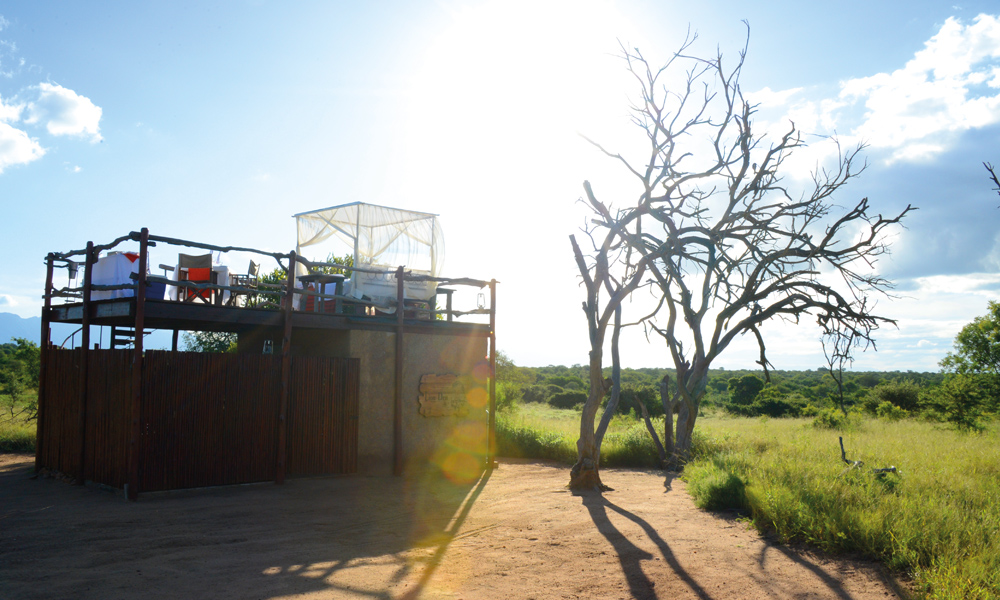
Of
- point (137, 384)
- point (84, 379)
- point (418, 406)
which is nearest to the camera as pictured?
point (137, 384)

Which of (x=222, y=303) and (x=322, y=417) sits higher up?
(x=222, y=303)

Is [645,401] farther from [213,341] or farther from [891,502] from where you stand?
[891,502]

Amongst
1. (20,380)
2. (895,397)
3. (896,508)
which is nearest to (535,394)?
(895,397)

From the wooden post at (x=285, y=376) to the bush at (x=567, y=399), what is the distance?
24.6m

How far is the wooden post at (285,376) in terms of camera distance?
9203 millimetres

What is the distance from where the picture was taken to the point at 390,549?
20.3ft

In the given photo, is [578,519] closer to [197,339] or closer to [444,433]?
[444,433]

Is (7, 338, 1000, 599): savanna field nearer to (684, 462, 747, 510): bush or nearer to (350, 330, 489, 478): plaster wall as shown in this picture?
(684, 462, 747, 510): bush

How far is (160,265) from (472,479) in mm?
6414

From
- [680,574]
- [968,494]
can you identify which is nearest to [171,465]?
[680,574]

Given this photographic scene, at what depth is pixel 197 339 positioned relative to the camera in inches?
776

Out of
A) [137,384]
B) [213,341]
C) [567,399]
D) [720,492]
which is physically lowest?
[567,399]

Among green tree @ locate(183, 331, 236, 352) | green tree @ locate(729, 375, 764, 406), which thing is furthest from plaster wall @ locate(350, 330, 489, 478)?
green tree @ locate(729, 375, 764, 406)

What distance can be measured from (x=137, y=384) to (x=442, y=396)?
195 inches
